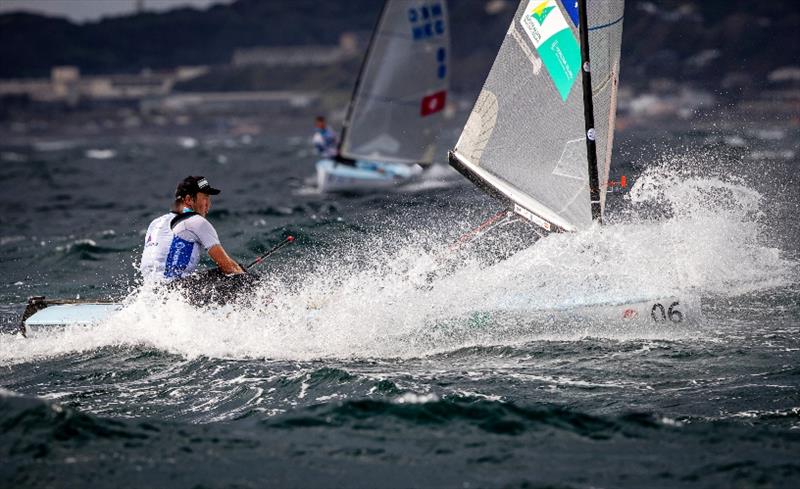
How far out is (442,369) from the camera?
317 inches

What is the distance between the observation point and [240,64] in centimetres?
19562

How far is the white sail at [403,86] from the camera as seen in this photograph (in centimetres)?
2112

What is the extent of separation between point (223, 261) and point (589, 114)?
357 cm

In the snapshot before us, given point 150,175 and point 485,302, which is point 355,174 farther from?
point 150,175

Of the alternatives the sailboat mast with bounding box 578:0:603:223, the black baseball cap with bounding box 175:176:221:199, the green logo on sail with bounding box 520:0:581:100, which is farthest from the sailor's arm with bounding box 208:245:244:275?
the green logo on sail with bounding box 520:0:581:100

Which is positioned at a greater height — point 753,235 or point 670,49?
point 670,49

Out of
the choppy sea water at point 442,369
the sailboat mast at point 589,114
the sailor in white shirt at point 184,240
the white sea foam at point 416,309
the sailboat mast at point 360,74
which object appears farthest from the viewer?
the sailboat mast at point 360,74

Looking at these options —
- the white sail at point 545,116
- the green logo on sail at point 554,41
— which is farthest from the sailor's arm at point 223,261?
the green logo on sail at point 554,41

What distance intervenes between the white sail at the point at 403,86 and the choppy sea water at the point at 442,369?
322 inches

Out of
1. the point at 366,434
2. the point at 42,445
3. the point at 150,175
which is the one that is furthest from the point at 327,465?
the point at 150,175

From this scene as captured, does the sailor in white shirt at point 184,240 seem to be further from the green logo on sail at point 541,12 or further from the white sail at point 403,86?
the white sail at point 403,86

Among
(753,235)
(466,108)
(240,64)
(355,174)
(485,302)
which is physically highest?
(240,64)

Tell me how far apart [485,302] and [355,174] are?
563 inches

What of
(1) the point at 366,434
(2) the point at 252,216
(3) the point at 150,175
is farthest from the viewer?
(3) the point at 150,175
